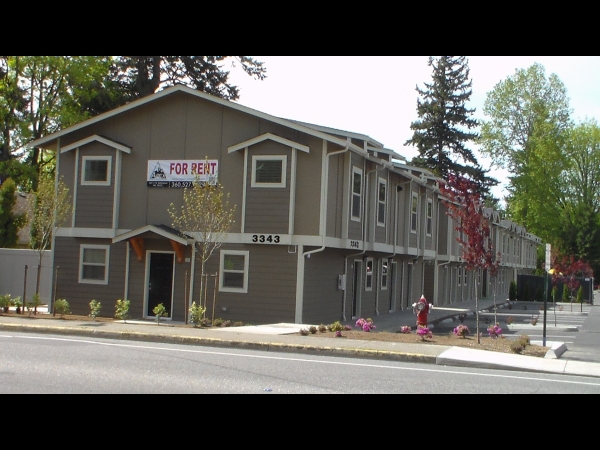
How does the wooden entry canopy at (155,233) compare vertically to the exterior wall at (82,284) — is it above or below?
above

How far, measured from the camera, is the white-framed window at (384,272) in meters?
30.8

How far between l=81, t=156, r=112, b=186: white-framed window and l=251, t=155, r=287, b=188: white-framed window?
5230mm

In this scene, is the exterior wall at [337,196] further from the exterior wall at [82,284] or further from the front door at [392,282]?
the front door at [392,282]

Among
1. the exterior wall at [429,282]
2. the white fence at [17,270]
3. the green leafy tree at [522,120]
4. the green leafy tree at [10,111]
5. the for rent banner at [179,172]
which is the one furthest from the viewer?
the green leafy tree at [522,120]

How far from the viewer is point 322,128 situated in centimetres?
2662

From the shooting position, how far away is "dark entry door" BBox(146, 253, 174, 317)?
966 inches

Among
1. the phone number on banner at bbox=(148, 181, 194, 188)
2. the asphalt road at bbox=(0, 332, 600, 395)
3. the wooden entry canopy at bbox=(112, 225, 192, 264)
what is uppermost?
the phone number on banner at bbox=(148, 181, 194, 188)

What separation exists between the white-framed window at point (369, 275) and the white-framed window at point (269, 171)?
685 cm

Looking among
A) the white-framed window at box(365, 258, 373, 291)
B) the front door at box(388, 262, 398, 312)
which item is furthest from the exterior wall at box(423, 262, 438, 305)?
the white-framed window at box(365, 258, 373, 291)

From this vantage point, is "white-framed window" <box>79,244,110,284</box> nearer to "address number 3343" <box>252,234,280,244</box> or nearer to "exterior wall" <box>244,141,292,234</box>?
"exterior wall" <box>244,141,292,234</box>

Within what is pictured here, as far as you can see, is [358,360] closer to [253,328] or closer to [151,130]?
[253,328]

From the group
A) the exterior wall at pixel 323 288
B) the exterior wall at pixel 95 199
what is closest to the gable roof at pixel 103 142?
the exterior wall at pixel 95 199

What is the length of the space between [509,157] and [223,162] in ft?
167
